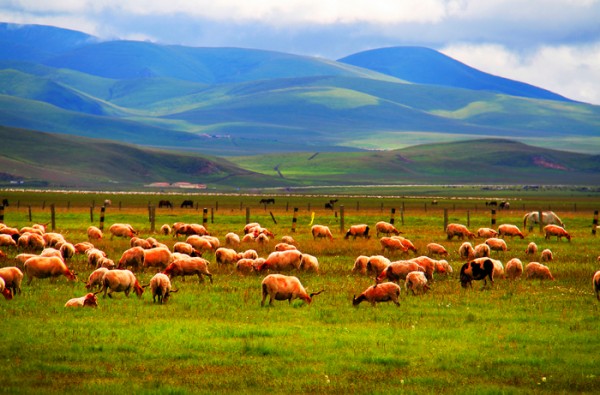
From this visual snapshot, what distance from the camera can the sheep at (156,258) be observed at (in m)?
24.4

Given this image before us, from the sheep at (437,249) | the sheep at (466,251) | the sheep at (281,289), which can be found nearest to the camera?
the sheep at (281,289)

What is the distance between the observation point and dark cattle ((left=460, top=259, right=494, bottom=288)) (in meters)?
21.8

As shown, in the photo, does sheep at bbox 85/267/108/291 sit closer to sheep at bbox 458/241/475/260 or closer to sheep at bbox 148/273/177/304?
sheep at bbox 148/273/177/304

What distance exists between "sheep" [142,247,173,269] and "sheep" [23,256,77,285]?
3080 millimetres

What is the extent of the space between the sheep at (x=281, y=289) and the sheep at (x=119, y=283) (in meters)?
2.99

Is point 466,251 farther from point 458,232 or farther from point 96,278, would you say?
point 96,278

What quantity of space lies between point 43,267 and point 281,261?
→ 612 cm

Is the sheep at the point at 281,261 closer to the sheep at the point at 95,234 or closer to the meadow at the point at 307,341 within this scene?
the meadow at the point at 307,341

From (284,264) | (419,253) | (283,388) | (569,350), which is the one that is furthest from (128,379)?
(419,253)

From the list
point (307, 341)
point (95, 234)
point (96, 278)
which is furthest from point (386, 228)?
point (307, 341)

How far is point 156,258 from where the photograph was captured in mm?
24531

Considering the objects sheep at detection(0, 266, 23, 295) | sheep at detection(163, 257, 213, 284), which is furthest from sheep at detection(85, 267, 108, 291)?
sheep at detection(163, 257, 213, 284)

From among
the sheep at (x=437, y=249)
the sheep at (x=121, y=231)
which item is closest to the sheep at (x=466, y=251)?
the sheep at (x=437, y=249)

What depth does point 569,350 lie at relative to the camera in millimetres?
14633
